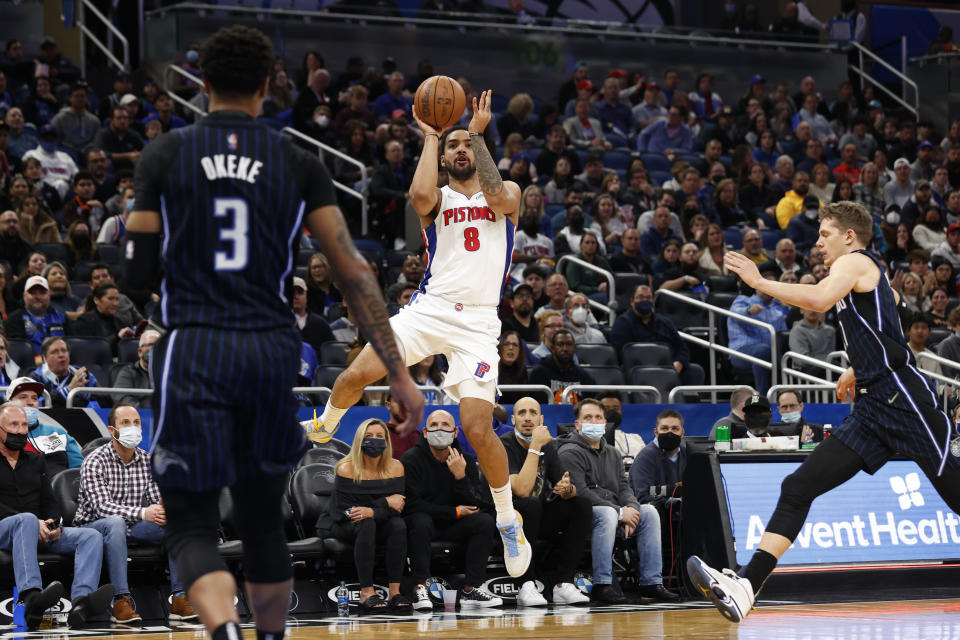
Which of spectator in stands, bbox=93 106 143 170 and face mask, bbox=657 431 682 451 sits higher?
spectator in stands, bbox=93 106 143 170

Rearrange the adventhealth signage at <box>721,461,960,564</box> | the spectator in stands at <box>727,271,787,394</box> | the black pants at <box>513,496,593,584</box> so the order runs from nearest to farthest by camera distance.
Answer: the adventhealth signage at <box>721,461,960,564</box> → the black pants at <box>513,496,593,584</box> → the spectator in stands at <box>727,271,787,394</box>

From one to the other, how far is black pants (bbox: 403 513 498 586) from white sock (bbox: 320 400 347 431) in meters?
2.30

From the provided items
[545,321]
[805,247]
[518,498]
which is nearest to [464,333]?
[518,498]

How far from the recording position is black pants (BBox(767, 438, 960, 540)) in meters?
6.92

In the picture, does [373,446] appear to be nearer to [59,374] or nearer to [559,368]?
[59,374]

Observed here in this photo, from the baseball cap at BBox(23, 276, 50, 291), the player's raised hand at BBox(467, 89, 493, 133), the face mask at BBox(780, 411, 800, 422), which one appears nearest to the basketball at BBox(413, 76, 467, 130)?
the player's raised hand at BBox(467, 89, 493, 133)

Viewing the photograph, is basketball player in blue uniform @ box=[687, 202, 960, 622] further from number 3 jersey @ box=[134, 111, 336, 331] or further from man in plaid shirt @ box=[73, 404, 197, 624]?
man in plaid shirt @ box=[73, 404, 197, 624]

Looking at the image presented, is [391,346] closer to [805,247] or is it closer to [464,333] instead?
[464,333]

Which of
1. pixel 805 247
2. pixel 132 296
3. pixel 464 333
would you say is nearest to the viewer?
pixel 464 333

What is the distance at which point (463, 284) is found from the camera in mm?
7766

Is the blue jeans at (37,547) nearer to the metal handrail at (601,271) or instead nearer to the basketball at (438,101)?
the basketball at (438,101)

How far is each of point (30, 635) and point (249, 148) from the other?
543cm

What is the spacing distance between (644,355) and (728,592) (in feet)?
24.5

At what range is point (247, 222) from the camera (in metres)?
4.19
